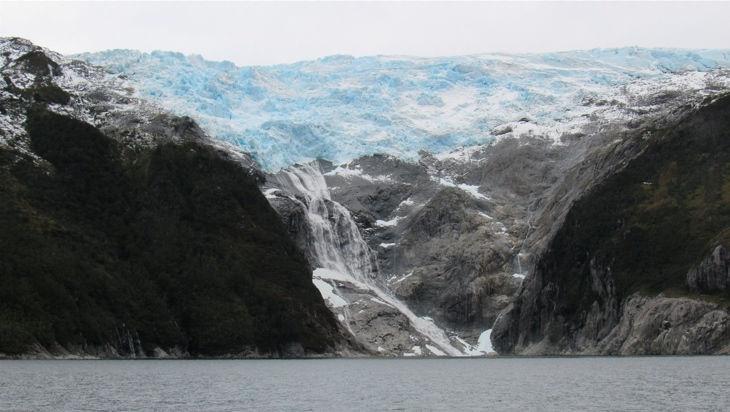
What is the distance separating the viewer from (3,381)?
10056 cm

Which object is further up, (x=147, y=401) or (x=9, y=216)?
(x=9, y=216)

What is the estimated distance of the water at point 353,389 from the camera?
278 ft

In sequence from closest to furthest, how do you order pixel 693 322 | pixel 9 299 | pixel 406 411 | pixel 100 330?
pixel 406 411 → pixel 9 299 → pixel 100 330 → pixel 693 322

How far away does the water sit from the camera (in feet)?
278

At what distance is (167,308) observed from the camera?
644 ft

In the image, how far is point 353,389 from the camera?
10900 cm

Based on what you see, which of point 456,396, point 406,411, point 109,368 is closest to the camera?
point 406,411

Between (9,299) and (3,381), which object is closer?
(3,381)

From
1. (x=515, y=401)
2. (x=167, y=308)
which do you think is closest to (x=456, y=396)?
(x=515, y=401)

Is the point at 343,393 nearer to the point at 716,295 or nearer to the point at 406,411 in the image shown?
the point at 406,411

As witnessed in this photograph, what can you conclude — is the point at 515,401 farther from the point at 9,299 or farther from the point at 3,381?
the point at 9,299

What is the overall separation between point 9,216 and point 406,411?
118 meters

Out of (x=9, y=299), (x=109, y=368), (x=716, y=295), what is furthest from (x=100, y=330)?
(x=716, y=295)

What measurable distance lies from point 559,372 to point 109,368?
6076 cm
